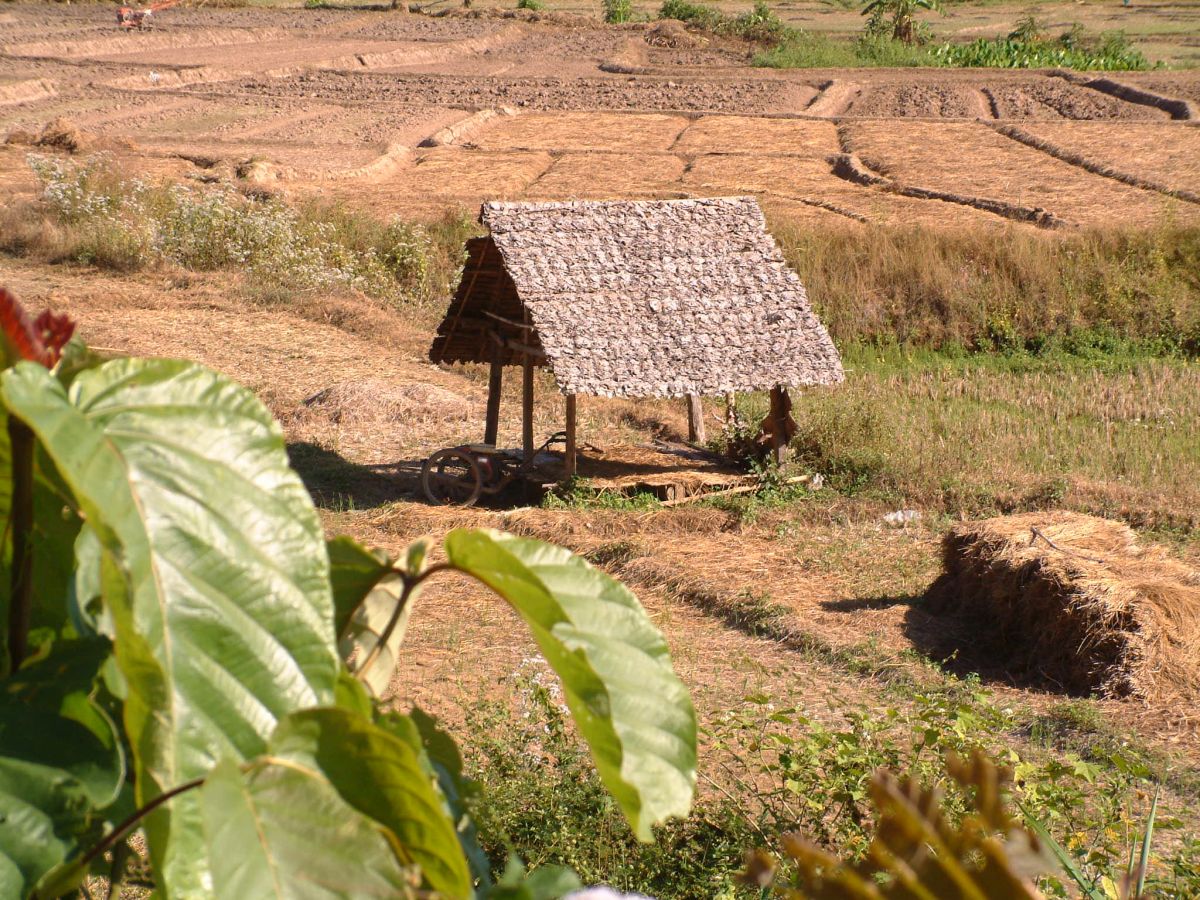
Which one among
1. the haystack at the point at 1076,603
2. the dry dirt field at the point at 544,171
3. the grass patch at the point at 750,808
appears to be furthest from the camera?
the dry dirt field at the point at 544,171

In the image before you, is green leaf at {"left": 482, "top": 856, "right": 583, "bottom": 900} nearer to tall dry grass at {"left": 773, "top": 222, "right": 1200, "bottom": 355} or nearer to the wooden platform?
the wooden platform

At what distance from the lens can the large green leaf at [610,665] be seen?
2.69 feet

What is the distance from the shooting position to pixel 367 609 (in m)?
0.98

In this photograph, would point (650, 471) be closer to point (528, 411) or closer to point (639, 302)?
point (528, 411)

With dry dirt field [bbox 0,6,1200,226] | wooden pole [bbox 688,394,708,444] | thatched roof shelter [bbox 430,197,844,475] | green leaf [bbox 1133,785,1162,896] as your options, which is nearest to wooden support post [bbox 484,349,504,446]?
thatched roof shelter [bbox 430,197,844,475]

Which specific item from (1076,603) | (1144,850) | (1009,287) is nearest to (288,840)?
(1144,850)

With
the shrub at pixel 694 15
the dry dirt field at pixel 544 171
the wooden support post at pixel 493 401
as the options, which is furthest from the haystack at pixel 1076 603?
the shrub at pixel 694 15

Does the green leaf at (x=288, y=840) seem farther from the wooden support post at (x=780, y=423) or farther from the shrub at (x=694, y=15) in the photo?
the shrub at (x=694, y=15)

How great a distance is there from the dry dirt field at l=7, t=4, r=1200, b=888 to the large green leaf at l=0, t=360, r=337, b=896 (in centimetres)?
476

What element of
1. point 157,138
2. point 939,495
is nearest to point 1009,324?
point 939,495

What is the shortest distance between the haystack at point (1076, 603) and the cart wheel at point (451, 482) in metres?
3.26

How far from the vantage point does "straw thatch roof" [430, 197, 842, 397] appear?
853 centimetres

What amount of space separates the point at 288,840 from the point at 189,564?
0.16 meters

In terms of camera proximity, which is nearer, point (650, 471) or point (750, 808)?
point (750, 808)
